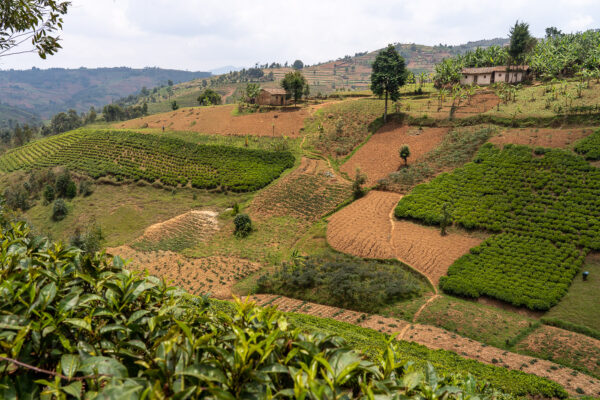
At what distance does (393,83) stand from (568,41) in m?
53.5

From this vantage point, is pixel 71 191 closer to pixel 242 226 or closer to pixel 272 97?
pixel 242 226

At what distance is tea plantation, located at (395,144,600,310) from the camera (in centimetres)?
1997

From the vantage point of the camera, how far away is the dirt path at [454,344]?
13.0 metres

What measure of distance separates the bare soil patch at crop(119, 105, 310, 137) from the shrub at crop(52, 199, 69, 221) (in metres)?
26.2

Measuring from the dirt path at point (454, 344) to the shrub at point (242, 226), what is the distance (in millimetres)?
11183

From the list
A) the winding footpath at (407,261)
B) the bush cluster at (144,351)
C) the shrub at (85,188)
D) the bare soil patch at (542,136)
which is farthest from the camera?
the shrub at (85,188)

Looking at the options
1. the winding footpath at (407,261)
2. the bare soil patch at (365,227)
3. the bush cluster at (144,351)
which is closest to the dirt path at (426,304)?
the winding footpath at (407,261)

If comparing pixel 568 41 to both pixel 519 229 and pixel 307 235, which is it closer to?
pixel 519 229

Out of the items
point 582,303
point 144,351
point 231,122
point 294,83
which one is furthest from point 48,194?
point 582,303

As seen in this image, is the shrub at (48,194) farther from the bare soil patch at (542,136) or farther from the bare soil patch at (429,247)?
the bare soil patch at (542,136)

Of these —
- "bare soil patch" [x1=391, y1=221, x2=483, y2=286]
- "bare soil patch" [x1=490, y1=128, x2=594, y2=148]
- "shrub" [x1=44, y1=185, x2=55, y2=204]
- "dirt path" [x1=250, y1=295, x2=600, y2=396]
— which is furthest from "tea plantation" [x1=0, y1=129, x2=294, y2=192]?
"bare soil patch" [x1=490, y1=128, x2=594, y2=148]

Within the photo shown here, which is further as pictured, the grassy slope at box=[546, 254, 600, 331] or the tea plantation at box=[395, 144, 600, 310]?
the tea plantation at box=[395, 144, 600, 310]

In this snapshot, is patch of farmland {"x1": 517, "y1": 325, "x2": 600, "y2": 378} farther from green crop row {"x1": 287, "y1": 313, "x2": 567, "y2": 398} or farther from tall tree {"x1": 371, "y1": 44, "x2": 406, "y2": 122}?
tall tree {"x1": 371, "y1": 44, "x2": 406, "y2": 122}

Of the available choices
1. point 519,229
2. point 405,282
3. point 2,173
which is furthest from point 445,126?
point 2,173
